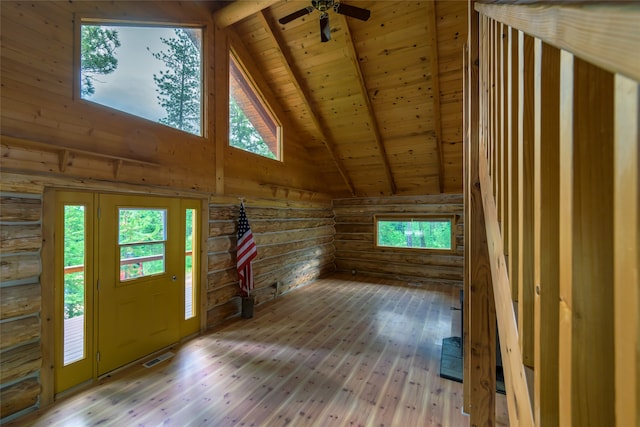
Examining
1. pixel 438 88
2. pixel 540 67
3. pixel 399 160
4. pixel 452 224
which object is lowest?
pixel 452 224

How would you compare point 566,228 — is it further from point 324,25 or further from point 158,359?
point 158,359

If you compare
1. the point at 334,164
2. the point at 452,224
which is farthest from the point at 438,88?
the point at 452,224

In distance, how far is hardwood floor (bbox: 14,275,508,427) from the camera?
2414 mm

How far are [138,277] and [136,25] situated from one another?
120 inches

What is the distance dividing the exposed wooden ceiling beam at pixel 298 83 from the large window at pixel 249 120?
0.78 meters

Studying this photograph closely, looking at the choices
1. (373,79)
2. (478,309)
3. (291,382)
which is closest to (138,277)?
(291,382)

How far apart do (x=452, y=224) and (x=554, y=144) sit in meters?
6.97

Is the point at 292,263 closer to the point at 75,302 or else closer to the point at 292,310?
the point at 292,310

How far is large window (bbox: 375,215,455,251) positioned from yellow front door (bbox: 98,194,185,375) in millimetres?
5394

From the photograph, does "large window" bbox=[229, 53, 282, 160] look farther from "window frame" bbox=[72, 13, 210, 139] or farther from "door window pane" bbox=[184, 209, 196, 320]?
"door window pane" bbox=[184, 209, 196, 320]

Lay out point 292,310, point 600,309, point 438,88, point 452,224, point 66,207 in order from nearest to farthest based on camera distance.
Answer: point 600,309 → point 66,207 → point 438,88 → point 292,310 → point 452,224

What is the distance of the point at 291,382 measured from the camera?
290cm

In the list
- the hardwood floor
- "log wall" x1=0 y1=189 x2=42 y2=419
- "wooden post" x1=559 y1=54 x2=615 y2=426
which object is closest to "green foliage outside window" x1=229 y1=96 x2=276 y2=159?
"log wall" x1=0 y1=189 x2=42 y2=419

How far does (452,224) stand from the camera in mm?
6902
